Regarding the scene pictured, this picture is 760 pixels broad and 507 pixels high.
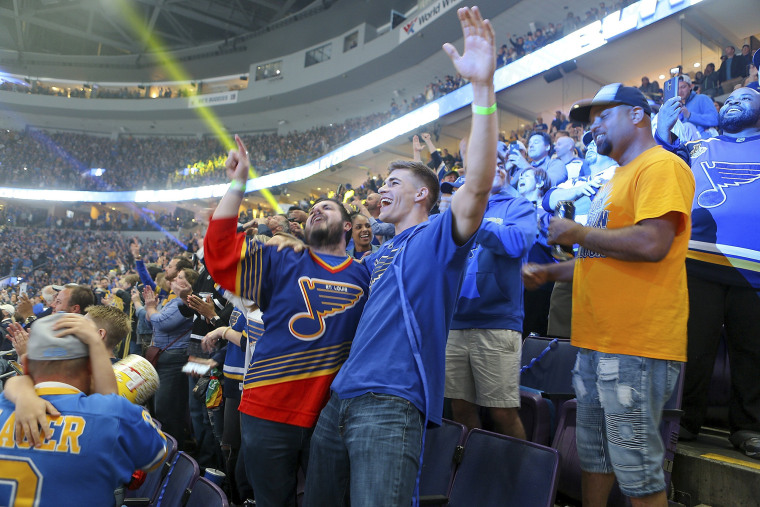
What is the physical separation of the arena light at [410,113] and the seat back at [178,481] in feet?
27.5

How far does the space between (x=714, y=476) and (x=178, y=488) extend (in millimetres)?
2357

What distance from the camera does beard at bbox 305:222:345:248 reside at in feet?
7.32

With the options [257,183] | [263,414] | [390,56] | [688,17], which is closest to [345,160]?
[390,56]

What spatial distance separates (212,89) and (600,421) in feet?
103

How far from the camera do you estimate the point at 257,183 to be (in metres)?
24.5

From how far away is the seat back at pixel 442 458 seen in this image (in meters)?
2.44

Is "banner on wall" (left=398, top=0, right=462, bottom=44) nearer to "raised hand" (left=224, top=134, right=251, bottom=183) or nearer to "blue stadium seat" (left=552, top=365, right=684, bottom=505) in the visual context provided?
"blue stadium seat" (left=552, top=365, right=684, bottom=505)

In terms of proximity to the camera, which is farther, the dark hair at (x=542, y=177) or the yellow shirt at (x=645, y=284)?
the dark hair at (x=542, y=177)

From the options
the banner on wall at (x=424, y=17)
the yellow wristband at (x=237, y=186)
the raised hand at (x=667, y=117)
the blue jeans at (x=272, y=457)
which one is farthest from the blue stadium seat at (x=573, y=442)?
the banner on wall at (x=424, y=17)

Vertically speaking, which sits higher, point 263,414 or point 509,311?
point 509,311

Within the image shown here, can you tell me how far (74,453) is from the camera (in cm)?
160

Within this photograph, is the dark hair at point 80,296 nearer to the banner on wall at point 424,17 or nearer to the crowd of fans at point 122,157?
the banner on wall at point 424,17

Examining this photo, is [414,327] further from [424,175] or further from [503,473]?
[503,473]

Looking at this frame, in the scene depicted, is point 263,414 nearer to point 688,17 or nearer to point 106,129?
point 688,17
